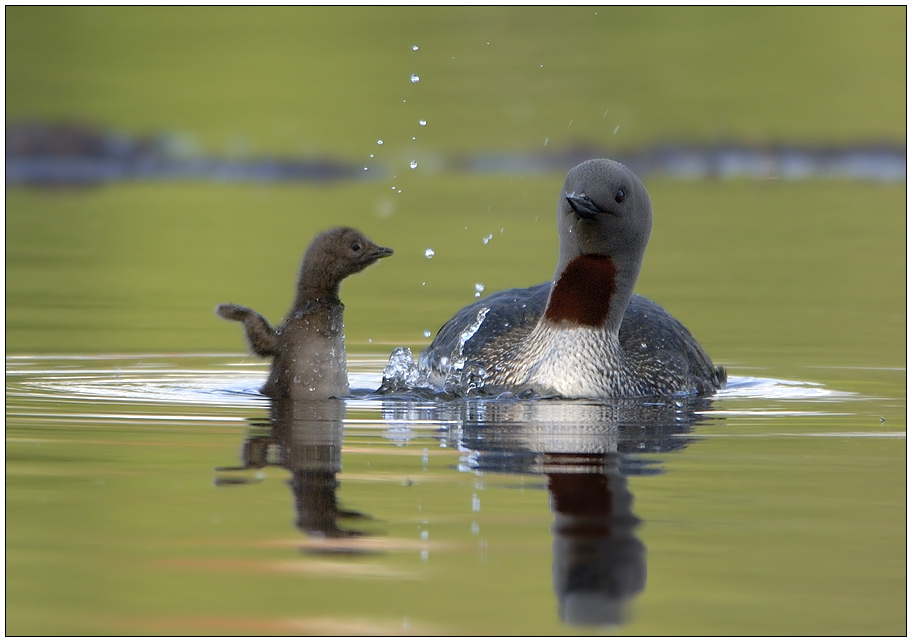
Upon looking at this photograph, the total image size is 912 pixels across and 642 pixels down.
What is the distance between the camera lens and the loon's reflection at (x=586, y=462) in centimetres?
470

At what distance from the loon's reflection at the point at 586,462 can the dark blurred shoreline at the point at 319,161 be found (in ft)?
59.2

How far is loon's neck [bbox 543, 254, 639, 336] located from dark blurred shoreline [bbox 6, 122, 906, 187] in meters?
17.4

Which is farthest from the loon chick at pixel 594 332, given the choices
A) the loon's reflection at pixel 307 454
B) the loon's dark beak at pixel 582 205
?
the loon's reflection at pixel 307 454

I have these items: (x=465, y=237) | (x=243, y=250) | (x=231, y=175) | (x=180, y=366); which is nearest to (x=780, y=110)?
(x=231, y=175)

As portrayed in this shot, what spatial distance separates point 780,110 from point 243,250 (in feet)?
55.2

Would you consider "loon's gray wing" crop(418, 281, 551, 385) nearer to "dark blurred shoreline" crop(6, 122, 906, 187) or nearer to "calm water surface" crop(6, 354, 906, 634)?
"calm water surface" crop(6, 354, 906, 634)

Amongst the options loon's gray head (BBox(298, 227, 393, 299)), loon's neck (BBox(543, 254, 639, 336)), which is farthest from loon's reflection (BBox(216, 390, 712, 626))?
loon's gray head (BBox(298, 227, 393, 299))

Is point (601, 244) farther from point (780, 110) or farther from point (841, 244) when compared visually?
point (780, 110)

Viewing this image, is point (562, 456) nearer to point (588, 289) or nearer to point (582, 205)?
point (582, 205)

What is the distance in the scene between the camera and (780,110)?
100 ft

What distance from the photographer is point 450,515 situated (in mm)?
5453

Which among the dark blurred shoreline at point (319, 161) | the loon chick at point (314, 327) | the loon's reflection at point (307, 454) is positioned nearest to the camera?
the loon's reflection at point (307, 454)

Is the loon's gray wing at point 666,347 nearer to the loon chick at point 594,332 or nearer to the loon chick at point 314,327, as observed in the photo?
the loon chick at point 594,332

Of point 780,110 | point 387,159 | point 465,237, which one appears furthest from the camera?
point 780,110
